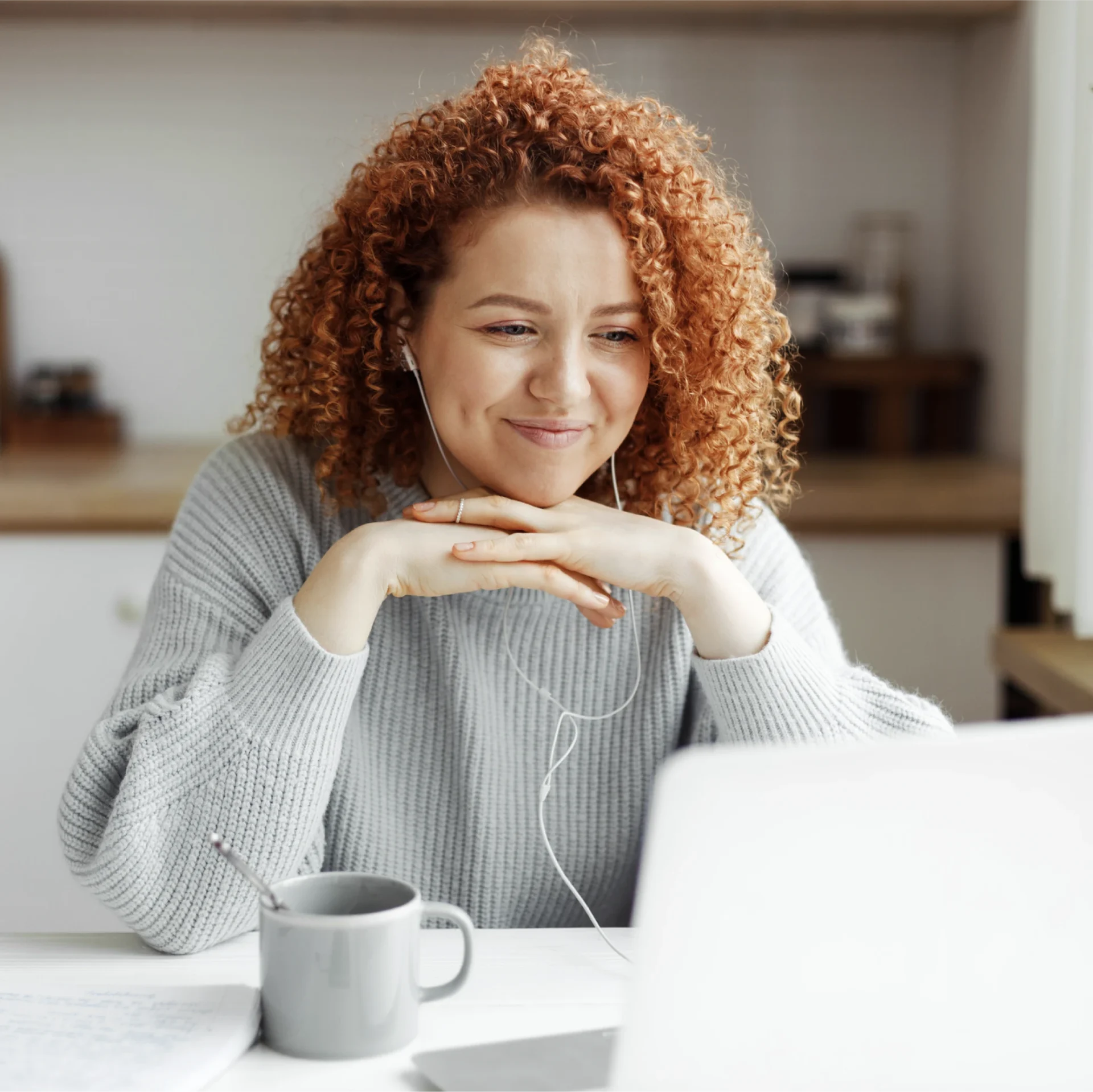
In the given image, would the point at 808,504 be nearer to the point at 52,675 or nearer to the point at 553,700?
the point at 553,700

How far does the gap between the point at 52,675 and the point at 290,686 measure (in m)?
1.07

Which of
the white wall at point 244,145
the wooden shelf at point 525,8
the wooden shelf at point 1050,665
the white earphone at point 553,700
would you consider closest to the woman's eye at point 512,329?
the white earphone at point 553,700

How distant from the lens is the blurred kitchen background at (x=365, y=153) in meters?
2.34

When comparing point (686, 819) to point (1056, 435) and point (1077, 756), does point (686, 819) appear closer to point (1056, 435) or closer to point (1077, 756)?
point (1077, 756)

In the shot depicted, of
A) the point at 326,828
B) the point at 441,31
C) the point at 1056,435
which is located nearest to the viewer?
the point at 326,828

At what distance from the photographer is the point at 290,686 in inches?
40.0

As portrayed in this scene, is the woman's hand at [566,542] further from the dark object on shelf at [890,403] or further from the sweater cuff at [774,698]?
the dark object on shelf at [890,403]

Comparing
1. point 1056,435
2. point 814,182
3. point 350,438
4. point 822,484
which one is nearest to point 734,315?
point 350,438

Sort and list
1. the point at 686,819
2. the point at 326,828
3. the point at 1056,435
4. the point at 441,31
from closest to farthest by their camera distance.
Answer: the point at 686,819 → the point at 326,828 → the point at 1056,435 → the point at 441,31

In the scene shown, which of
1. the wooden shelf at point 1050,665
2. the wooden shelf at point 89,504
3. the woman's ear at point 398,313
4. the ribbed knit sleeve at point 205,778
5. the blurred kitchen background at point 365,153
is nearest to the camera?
the ribbed knit sleeve at point 205,778

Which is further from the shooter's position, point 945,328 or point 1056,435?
point 945,328

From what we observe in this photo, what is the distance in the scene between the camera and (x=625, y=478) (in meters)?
1.28

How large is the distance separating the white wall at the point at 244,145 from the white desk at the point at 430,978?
1.66 metres

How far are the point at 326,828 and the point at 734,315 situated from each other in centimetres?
57
